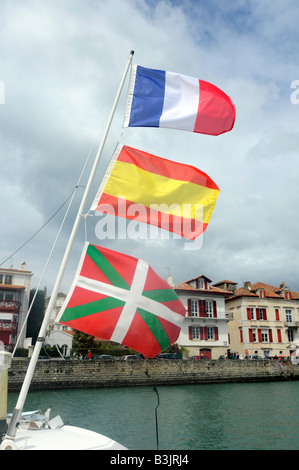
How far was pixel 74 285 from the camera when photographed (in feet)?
17.2

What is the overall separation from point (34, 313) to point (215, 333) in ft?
80.5

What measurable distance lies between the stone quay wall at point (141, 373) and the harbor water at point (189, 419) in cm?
535

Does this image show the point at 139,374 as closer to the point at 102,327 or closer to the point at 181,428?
the point at 181,428

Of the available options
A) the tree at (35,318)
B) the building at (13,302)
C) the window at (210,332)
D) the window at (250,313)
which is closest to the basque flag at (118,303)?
the building at (13,302)

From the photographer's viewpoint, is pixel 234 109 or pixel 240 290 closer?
pixel 234 109

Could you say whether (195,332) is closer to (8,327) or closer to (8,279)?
(8,327)

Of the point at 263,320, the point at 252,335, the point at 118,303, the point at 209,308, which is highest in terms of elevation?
the point at 209,308

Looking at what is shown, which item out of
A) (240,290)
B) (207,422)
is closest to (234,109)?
(207,422)

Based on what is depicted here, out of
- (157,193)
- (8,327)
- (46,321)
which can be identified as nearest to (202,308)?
(8,327)

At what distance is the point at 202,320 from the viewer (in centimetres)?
4572

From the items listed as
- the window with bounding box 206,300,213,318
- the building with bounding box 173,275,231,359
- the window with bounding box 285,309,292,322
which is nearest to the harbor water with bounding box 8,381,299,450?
the building with bounding box 173,275,231,359

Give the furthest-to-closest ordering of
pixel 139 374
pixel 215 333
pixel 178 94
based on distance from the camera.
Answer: pixel 215 333, pixel 139 374, pixel 178 94

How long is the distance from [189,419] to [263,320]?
34830 millimetres

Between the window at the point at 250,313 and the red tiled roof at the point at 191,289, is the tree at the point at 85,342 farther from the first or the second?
the window at the point at 250,313
